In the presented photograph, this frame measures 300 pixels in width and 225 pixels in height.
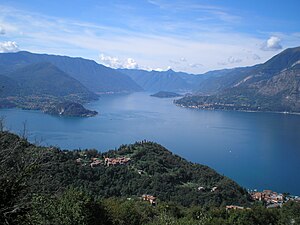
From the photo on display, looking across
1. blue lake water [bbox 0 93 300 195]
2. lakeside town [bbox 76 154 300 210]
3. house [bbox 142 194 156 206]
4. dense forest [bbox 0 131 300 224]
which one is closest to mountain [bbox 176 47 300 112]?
blue lake water [bbox 0 93 300 195]

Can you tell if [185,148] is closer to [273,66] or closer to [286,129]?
[286,129]

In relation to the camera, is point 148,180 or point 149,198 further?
point 148,180

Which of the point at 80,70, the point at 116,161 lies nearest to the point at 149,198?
the point at 116,161

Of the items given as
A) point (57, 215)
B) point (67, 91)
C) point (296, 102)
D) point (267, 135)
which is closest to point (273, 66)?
point (296, 102)

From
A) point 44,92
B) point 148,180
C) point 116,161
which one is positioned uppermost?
point 44,92

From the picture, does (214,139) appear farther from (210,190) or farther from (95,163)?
(95,163)

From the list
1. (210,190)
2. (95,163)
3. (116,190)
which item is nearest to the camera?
(116,190)
